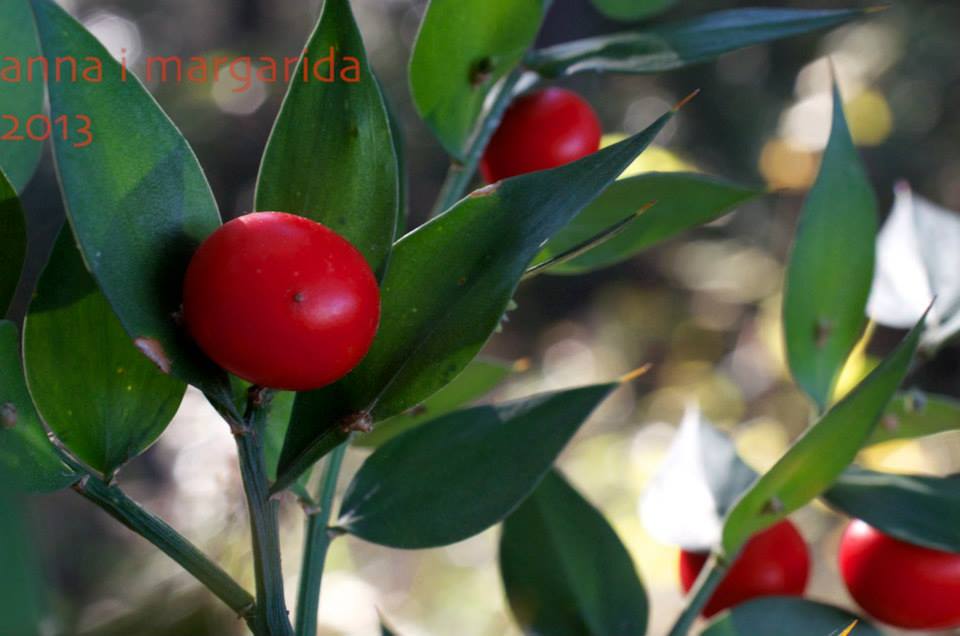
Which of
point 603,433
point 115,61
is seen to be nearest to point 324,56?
point 115,61

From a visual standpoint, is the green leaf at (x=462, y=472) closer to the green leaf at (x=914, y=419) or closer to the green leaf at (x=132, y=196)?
the green leaf at (x=132, y=196)

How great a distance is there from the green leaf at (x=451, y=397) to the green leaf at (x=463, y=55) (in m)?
0.13

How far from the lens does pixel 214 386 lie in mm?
317

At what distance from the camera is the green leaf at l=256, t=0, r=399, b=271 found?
1.08 feet

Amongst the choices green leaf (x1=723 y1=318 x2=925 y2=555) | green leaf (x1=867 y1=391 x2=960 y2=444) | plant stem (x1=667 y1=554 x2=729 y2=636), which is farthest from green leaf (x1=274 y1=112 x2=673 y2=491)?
green leaf (x1=867 y1=391 x2=960 y2=444)

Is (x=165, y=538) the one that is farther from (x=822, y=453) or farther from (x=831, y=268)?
(x=831, y=268)

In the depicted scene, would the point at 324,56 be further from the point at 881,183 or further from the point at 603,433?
the point at 881,183

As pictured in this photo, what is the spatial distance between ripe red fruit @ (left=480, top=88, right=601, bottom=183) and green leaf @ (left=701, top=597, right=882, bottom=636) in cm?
25

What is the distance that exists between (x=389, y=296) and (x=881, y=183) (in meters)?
2.65

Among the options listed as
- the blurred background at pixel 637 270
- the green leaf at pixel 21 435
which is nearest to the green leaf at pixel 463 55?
the green leaf at pixel 21 435

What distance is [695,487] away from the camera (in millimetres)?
584

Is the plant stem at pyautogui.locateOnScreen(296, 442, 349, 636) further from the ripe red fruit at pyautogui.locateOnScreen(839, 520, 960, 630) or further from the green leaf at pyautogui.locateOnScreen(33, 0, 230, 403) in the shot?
the ripe red fruit at pyautogui.locateOnScreen(839, 520, 960, 630)

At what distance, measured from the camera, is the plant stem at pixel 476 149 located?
0.51 metres

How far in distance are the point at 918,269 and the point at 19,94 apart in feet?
1.77
